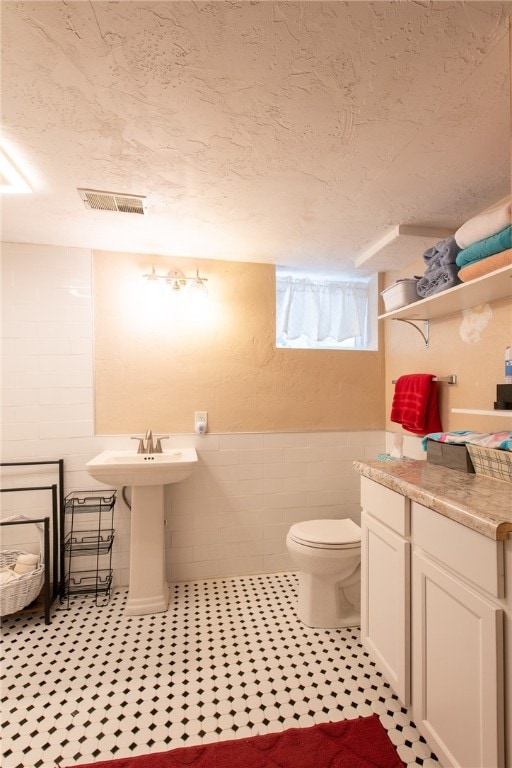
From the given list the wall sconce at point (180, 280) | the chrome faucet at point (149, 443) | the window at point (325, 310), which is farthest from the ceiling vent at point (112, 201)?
the chrome faucet at point (149, 443)

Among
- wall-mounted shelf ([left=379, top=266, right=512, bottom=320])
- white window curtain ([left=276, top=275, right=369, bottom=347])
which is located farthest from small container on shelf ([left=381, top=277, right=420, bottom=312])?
white window curtain ([left=276, top=275, right=369, bottom=347])

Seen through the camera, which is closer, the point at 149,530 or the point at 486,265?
the point at 486,265

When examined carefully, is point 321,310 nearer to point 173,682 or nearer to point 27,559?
point 173,682

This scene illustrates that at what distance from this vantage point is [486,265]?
1451 mm

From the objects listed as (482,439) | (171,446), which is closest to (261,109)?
(482,439)

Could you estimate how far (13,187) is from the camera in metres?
1.67

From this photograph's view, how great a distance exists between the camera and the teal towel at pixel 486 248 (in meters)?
1.39

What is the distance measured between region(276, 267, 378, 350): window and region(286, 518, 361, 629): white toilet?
52.7 inches

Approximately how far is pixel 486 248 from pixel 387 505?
111 cm

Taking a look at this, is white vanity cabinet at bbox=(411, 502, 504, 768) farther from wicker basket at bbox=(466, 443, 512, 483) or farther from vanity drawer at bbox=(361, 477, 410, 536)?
wicker basket at bbox=(466, 443, 512, 483)

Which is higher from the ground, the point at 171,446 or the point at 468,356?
the point at 468,356

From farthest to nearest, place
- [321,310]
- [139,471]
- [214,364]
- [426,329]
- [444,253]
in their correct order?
1. [321,310]
2. [214,364]
3. [426,329]
4. [139,471]
5. [444,253]

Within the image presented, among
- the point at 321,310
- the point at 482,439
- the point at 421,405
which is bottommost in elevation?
the point at 482,439

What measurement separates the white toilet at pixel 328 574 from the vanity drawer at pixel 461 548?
71cm
